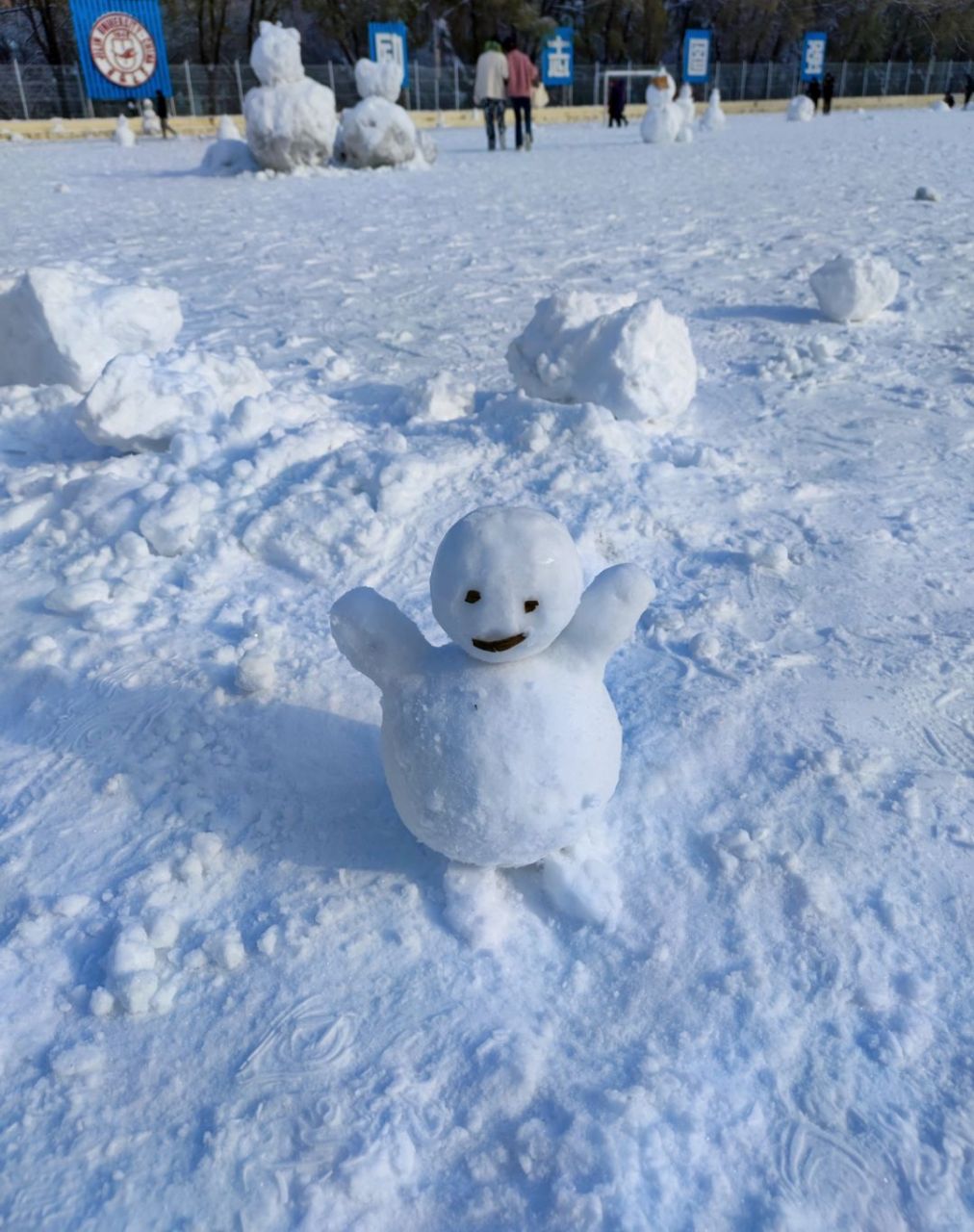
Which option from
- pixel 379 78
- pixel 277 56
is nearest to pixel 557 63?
pixel 379 78

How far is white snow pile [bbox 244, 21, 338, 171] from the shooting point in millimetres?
11977

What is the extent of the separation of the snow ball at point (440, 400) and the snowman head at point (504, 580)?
209cm

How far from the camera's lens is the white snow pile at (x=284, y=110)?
39.3 feet

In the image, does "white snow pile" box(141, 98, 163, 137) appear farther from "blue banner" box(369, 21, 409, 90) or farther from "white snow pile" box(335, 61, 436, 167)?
"white snow pile" box(335, 61, 436, 167)

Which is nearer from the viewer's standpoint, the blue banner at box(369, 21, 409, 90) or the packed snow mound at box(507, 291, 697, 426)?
the packed snow mound at box(507, 291, 697, 426)

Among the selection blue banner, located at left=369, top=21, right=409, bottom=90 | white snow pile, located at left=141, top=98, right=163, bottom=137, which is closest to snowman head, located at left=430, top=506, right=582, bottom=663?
white snow pile, located at left=141, top=98, right=163, bottom=137

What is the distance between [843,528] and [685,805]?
133 centimetres

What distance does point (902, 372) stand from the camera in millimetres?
3920

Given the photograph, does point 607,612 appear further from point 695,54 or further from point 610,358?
point 695,54

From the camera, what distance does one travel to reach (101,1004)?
4.76 feet

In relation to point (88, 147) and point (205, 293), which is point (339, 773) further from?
point (88, 147)

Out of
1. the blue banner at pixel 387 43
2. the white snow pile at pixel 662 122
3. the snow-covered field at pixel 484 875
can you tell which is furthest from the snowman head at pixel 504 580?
the blue banner at pixel 387 43

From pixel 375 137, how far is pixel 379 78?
2015 millimetres

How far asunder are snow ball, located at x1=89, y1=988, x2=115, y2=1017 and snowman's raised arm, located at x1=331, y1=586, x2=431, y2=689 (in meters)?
0.65
